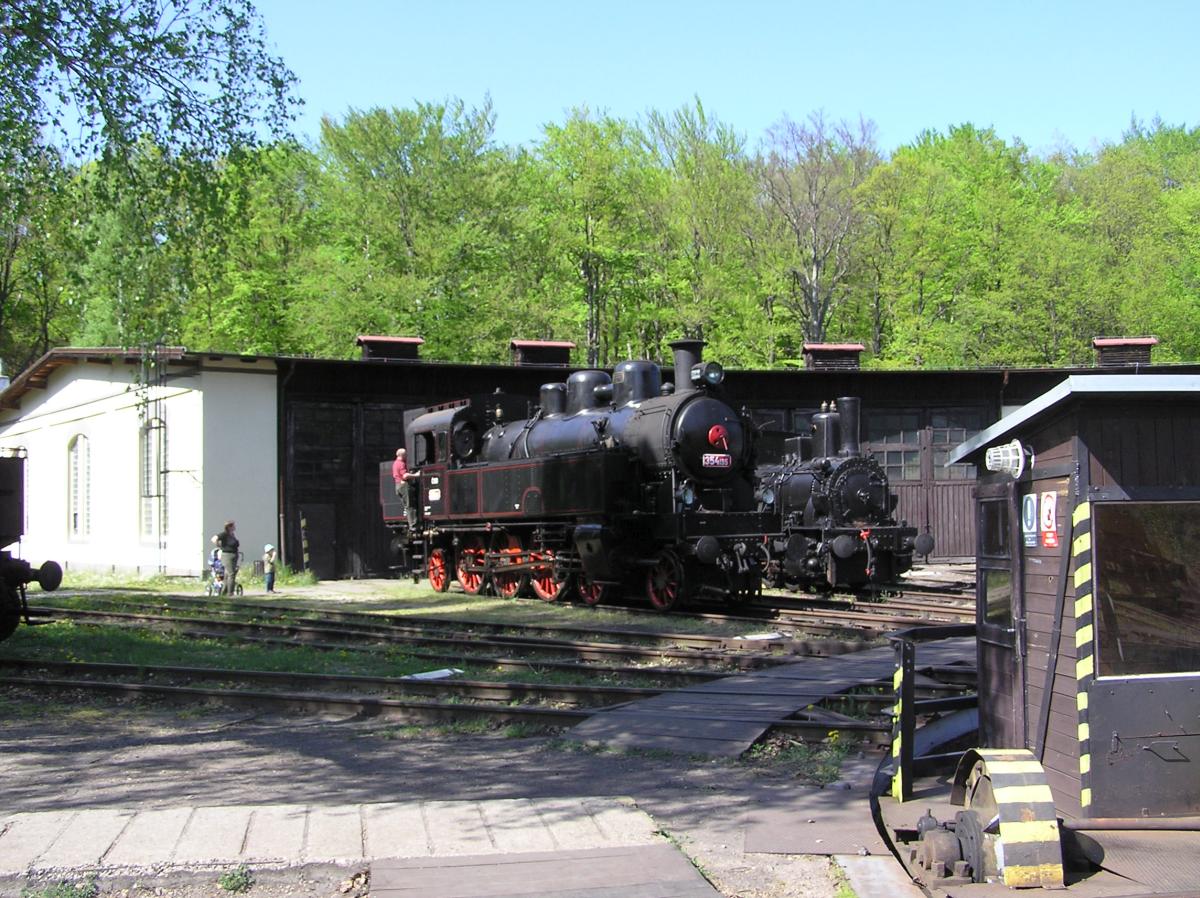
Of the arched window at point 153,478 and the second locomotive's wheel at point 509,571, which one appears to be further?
the arched window at point 153,478

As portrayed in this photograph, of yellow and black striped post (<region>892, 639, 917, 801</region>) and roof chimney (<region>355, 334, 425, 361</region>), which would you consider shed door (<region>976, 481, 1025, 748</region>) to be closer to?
yellow and black striped post (<region>892, 639, 917, 801</region>)

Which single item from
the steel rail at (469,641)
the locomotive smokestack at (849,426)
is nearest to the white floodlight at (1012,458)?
the steel rail at (469,641)

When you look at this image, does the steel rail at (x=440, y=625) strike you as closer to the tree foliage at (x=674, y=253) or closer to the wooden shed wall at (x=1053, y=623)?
the wooden shed wall at (x=1053, y=623)

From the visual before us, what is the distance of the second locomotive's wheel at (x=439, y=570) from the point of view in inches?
875

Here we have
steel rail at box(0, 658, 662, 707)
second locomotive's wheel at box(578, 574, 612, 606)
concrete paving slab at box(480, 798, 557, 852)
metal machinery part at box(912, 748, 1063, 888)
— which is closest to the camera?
metal machinery part at box(912, 748, 1063, 888)

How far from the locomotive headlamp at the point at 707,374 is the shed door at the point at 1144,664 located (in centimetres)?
1196

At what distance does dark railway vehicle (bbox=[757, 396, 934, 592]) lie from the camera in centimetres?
1866

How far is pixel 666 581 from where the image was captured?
16953 millimetres

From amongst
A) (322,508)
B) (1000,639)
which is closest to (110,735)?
(1000,639)

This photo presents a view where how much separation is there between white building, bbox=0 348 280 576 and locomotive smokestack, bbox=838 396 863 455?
12932 millimetres

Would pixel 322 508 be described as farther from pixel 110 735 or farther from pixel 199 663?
pixel 110 735

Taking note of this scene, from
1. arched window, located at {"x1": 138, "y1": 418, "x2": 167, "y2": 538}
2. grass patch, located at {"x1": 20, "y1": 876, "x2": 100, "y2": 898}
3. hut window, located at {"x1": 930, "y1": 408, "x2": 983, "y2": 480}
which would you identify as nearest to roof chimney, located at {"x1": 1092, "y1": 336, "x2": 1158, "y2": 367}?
hut window, located at {"x1": 930, "y1": 408, "x2": 983, "y2": 480}

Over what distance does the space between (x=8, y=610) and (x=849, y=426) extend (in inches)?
523

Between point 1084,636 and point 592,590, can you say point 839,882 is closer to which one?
point 1084,636
